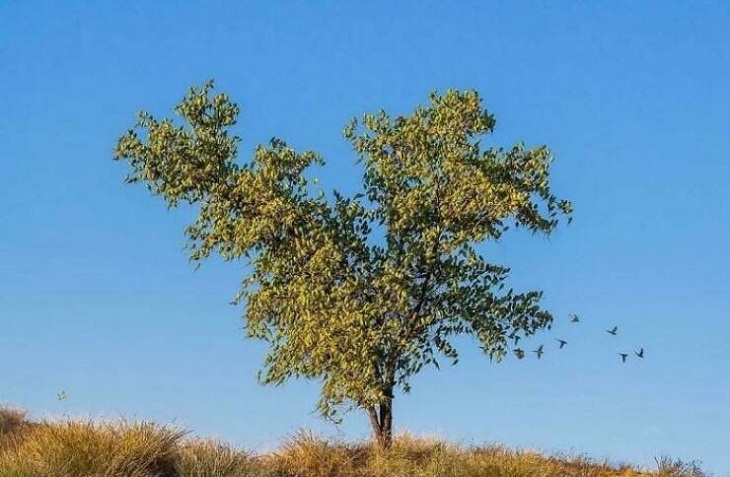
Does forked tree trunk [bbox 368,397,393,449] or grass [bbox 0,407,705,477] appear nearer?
grass [bbox 0,407,705,477]

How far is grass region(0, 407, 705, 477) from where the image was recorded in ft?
66.7

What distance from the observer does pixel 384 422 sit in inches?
1053

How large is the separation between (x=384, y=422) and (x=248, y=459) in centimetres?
524

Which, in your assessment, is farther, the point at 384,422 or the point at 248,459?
the point at 384,422

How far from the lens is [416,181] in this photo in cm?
2692

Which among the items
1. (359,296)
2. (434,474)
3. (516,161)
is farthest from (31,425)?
(516,161)

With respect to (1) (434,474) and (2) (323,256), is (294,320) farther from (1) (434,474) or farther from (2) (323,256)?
(1) (434,474)

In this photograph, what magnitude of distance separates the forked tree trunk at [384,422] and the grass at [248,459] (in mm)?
337

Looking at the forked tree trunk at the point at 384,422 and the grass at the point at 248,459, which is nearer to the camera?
the grass at the point at 248,459

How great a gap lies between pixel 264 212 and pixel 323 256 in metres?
1.87

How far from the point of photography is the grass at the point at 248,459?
20344 mm

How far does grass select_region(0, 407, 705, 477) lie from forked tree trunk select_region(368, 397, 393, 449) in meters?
0.34

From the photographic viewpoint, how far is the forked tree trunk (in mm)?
26500

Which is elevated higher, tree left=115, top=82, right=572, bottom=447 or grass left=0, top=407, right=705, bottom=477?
tree left=115, top=82, right=572, bottom=447
